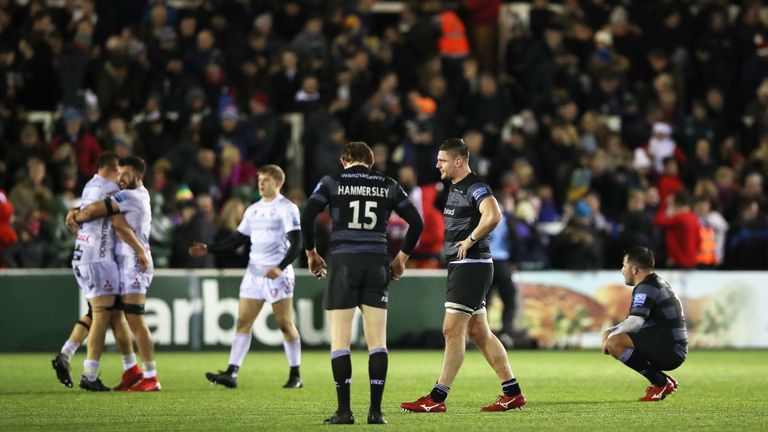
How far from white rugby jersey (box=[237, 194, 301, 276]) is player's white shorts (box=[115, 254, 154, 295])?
3.92 ft

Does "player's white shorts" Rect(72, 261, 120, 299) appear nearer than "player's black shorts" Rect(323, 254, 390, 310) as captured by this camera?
No

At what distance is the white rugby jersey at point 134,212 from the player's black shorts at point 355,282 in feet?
13.2

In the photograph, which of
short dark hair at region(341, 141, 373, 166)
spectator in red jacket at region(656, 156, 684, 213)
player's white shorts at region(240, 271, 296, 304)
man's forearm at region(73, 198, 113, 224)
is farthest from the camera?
spectator in red jacket at region(656, 156, 684, 213)

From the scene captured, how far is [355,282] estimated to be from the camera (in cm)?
1116

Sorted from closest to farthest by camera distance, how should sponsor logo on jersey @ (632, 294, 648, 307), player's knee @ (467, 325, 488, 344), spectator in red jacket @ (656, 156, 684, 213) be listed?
player's knee @ (467, 325, 488, 344) → sponsor logo on jersey @ (632, 294, 648, 307) → spectator in red jacket @ (656, 156, 684, 213)

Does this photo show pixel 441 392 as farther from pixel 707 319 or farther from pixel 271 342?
pixel 707 319

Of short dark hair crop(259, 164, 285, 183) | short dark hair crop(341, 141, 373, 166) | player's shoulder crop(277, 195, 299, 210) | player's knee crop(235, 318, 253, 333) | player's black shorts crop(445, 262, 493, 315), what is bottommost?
player's knee crop(235, 318, 253, 333)

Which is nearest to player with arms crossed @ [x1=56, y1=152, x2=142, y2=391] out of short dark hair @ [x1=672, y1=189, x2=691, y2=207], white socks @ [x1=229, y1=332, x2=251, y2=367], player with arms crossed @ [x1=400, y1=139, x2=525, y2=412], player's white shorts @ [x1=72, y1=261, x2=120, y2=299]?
player's white shorts @ [x1=72, y1=261, x2=120, y2=299]

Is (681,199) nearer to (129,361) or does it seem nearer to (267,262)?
(267,262)

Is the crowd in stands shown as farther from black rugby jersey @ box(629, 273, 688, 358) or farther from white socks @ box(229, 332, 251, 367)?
black rugby jersey @ box(629, 273, 688, 358)

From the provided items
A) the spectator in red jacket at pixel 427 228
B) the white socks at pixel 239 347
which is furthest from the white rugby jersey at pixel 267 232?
the spectator in red jacket at pixel 427 228

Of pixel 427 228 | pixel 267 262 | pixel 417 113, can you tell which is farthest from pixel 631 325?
pixel 417 113

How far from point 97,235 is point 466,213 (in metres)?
4.51

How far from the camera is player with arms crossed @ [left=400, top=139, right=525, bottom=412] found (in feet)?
39.7
